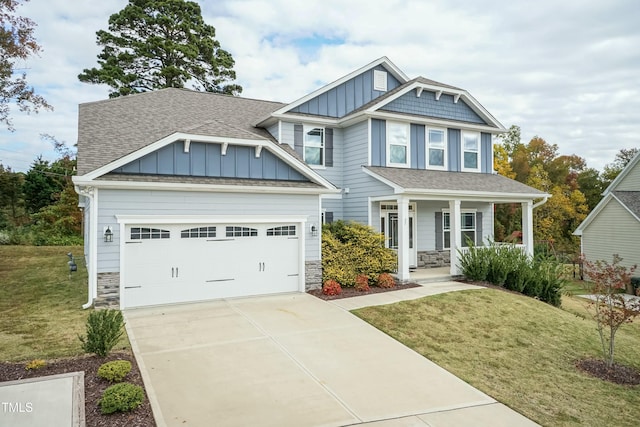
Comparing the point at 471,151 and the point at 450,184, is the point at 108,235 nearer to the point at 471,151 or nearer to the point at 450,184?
the point at 450,184

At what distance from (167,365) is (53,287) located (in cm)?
824

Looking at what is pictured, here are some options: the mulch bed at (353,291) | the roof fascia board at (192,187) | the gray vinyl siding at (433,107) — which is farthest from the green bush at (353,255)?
the gray vinyl siding at (433,107)

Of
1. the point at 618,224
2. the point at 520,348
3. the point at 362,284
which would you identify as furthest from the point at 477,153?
the point at 520,348

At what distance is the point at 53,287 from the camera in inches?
490

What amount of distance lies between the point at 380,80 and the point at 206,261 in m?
10.3

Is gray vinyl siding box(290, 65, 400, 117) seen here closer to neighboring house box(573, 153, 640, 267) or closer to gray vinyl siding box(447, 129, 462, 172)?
gray vinyl siding box(447, 129, 462, 172)

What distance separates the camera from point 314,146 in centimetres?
1511

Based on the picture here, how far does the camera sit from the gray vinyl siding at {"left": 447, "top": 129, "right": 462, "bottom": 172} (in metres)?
16.4

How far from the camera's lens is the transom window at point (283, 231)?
11820mm

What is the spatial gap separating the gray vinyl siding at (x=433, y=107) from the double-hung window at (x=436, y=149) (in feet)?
2.14

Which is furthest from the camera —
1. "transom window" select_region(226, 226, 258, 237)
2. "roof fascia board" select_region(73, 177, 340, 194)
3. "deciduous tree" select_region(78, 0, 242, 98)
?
"deciduous tree" select_region(78, 0, 242, 98)

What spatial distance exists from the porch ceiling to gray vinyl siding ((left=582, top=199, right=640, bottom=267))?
8247mm

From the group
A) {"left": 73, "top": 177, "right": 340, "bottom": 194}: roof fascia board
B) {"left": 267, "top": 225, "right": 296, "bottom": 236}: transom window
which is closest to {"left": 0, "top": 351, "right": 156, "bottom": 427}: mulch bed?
{"left": 73, "top": 177, "right": 340, "bottom": 194}: roof fascia board

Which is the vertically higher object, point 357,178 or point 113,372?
point 357,178
